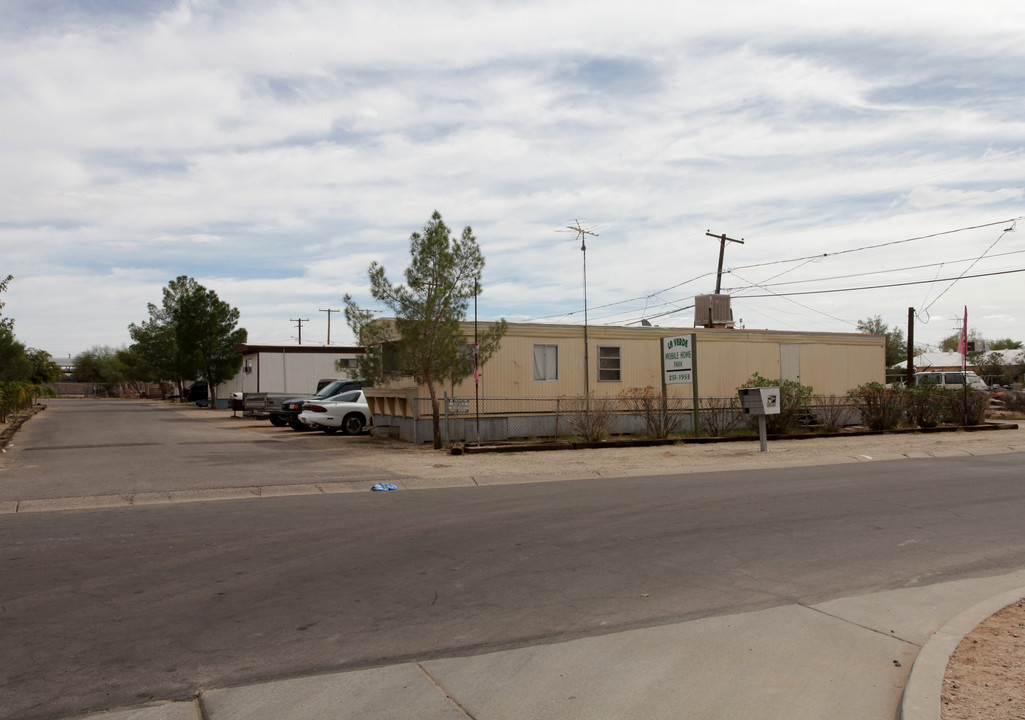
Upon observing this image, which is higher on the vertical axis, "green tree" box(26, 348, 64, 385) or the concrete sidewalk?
"green tree" box(26, 348, 64, 385)

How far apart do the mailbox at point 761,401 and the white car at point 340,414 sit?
11410 mm

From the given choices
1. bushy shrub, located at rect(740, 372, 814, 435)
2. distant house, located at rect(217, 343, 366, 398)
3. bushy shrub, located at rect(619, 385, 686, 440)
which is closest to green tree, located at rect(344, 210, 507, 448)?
bushy shrub, located at rect(619, 385, 686, 440)

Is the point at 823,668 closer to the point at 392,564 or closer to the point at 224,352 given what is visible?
the point at 392,564

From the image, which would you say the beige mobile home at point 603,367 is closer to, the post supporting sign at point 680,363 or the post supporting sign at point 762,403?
the post supporting sign at point 680,363

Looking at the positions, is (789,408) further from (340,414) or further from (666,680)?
(666,680)

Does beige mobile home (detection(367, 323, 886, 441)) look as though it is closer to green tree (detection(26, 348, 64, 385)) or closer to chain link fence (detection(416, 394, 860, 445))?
chain link fence (detection(416, 394, 860, 445))

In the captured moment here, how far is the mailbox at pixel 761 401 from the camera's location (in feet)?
62.6

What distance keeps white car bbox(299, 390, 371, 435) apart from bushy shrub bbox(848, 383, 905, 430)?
1455cm

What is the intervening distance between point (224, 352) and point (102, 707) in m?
52.3

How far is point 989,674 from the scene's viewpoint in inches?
187

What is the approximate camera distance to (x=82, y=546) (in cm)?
815

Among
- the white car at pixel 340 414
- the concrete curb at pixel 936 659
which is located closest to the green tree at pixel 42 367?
the white car at pixel 340 414

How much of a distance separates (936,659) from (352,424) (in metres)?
21.7

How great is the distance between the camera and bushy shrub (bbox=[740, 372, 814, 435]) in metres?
22.8
